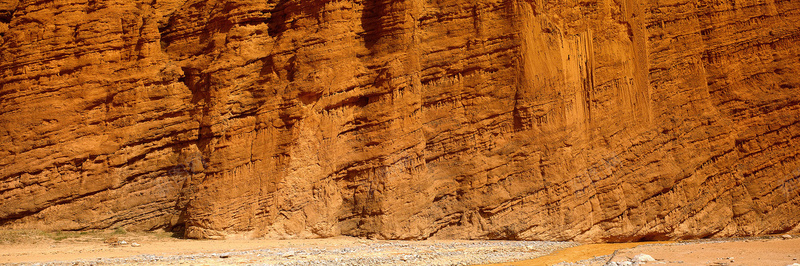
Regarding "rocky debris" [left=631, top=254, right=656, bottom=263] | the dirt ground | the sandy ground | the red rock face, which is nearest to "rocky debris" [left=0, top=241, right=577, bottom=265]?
the sandy ground

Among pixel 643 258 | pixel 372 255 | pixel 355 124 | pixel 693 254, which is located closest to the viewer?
pixel 643 258

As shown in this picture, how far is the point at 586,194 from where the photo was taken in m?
17.8

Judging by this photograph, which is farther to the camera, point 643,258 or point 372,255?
point 372,255

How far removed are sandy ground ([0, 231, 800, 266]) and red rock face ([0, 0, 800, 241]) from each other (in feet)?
3.26

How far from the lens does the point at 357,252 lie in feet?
46.0

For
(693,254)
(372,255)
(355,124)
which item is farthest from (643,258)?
(355,124)

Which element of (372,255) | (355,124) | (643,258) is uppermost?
(355,124)

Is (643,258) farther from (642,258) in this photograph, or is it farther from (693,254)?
(693,254)

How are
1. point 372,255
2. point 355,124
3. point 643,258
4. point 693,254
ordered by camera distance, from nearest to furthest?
point 643,258 → point 372,255 → point 693,254 → point 355,124

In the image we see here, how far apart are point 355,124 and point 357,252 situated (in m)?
3.97

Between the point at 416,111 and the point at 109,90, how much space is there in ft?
22.3

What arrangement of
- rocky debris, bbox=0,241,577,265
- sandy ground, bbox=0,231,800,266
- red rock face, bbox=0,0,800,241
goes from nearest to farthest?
rocky debris, bbox=0,241,577,265 < sandy ground, bbox=0,231,800,266 < red rock face, bbox=0,0,800,241

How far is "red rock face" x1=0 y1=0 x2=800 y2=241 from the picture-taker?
1603cm

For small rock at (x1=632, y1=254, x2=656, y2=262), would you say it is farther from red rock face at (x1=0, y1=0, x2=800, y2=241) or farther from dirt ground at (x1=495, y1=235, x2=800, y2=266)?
red rock face at (x1=0, y1=0, x2=800, y2=241)
